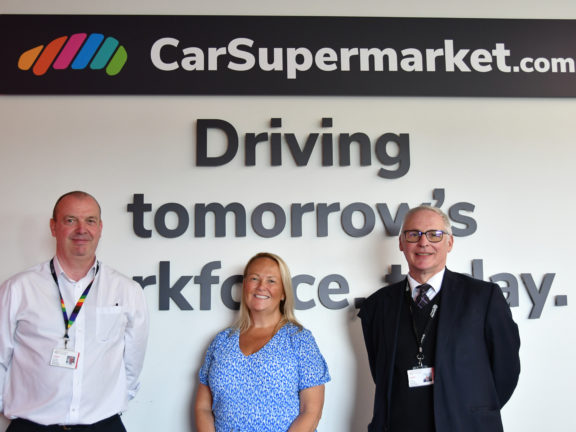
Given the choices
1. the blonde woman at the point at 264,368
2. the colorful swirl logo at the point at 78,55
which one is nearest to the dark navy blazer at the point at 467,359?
the blonde woman at the point at 264,368

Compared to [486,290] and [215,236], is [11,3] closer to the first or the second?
[215,236]

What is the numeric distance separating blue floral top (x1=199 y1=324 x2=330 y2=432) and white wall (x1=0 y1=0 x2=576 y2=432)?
16.0 inches

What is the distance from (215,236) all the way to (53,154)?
1.08m

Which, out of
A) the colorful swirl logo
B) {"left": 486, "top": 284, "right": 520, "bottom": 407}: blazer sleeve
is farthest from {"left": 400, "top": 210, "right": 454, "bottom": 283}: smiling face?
the colorful swirl logo

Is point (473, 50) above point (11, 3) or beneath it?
beneath

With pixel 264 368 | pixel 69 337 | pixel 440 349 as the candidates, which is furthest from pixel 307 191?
pixel 69 337

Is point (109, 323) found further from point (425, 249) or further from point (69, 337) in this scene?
point (425, 249)

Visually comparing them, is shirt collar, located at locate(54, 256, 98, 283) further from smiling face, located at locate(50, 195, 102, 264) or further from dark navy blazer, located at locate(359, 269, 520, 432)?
dark navy blazer, located at locate(359, 269, 520, 432)

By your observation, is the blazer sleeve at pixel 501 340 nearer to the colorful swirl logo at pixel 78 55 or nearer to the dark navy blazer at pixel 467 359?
Result: the dark navy blazer at pixel 467 359

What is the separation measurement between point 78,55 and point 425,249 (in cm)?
234

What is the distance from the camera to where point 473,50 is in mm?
3283

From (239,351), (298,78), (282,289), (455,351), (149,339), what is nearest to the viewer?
(455,351)

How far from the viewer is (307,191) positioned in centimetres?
312

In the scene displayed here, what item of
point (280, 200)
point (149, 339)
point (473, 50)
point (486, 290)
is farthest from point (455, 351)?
point (473, 50)
